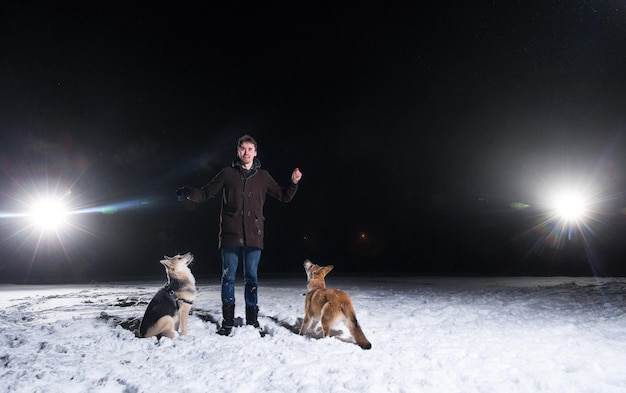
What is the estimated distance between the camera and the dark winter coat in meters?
4.39

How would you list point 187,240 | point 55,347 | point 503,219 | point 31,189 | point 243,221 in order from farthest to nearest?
point 503,219 < point 187,240 < point 31,189 < point 243,221 < point 55,347

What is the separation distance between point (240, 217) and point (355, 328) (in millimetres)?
1842

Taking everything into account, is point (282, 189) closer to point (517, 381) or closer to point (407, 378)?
point (407, 378)

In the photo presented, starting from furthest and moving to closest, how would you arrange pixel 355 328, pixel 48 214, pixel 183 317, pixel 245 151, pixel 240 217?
1. pixel 48 214
2. pixel 245 151
3. pixel 240 217
4. pixel 183 317
5. pixel 355 328

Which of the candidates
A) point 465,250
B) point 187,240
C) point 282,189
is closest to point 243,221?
point 282,189

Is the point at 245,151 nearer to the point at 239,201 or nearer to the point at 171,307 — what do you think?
the point at 239,201

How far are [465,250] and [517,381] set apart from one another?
3504cm

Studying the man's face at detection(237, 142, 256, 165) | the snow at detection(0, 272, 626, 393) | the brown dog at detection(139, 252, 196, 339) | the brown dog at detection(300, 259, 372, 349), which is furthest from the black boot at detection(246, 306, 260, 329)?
the man's face at detection(237, 142, 256, 165)

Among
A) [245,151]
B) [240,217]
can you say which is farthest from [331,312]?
[245,151]

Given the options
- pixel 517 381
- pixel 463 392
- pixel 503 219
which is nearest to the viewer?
pixel 463 392

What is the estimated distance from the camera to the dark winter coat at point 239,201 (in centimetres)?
439

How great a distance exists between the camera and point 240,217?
14.5 feet

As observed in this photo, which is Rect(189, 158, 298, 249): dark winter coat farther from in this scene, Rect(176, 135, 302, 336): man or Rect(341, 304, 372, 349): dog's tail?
Rect(341, 304, 372, 349): dog's tail

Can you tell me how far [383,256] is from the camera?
35.6m
